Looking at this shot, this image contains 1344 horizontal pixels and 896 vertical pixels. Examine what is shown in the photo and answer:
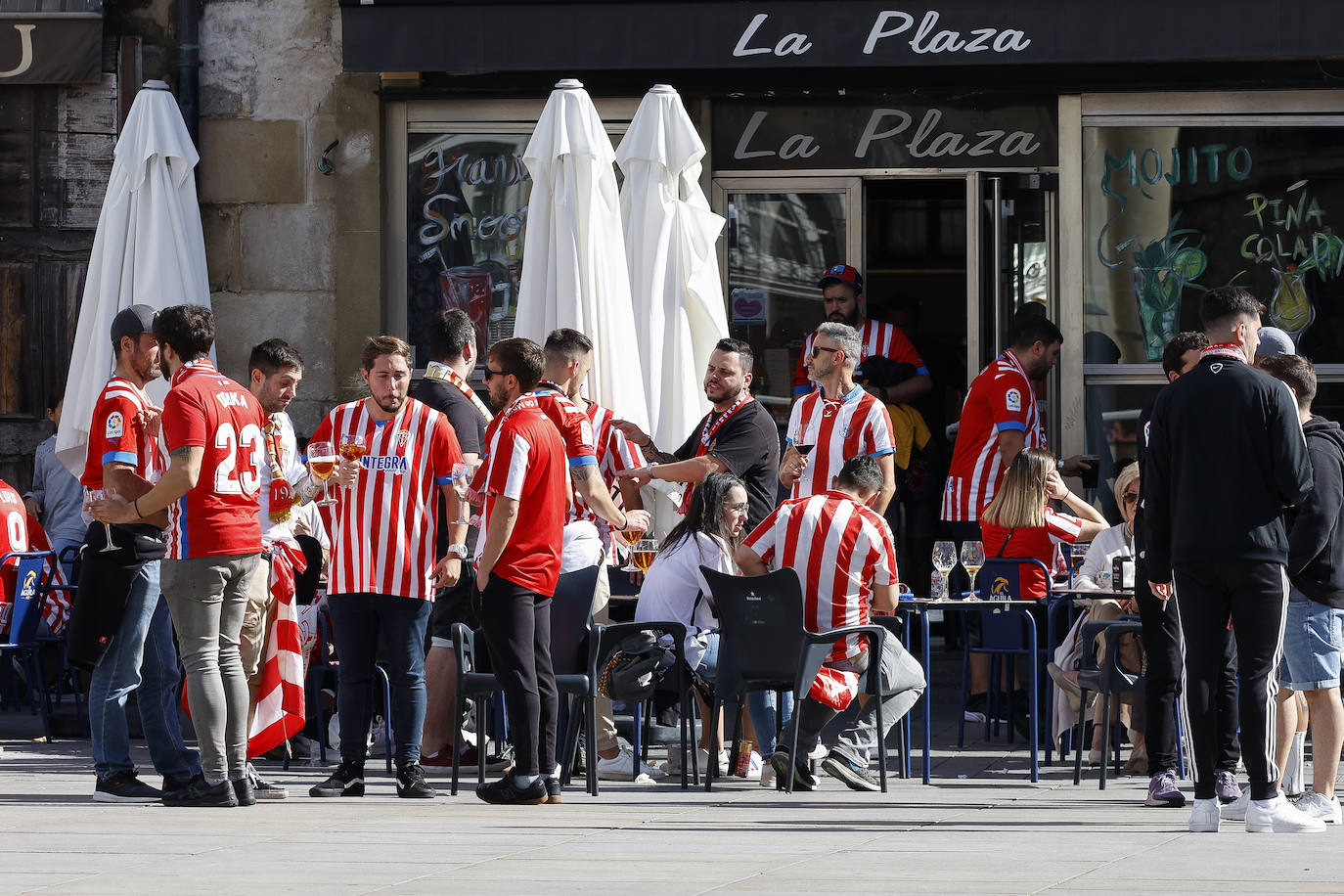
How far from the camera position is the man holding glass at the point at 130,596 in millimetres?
8008

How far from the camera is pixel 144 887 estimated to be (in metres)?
5.93

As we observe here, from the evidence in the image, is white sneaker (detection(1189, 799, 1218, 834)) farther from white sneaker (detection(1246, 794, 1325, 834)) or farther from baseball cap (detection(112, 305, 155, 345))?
baseball cap (detection(112, 305, 155, 345))

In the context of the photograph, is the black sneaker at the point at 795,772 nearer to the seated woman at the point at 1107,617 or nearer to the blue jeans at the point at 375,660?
the seated woman at the point at 1107,617

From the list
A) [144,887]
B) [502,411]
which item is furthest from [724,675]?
[144,887]

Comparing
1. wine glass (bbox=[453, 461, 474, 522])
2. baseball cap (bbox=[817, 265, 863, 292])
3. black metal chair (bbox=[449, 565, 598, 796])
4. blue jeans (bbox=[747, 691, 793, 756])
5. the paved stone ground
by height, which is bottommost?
the paved stone ground

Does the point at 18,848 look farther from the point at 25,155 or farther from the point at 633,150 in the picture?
the point at 25,155

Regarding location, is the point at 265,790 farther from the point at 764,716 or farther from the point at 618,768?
the point at 764,716

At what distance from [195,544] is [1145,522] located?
3.45 meters

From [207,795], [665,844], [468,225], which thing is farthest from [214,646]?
[468,225]

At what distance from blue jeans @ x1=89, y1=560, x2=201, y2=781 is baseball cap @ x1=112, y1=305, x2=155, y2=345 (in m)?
0.90

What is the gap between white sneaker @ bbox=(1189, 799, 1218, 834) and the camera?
7043mm

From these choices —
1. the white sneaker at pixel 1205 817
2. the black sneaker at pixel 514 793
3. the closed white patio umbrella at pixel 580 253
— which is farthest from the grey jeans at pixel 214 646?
the white sneaker at pixel 1205 817

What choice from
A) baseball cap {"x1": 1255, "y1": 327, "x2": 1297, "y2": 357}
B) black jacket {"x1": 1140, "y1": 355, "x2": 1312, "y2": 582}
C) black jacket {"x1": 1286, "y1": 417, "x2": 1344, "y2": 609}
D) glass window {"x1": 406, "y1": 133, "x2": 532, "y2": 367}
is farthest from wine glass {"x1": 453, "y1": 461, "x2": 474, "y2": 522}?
glass window {"x1": 406, "y1": 133, "x2": 532, "y2": 367}

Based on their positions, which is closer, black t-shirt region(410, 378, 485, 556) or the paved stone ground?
the paved stone ground
